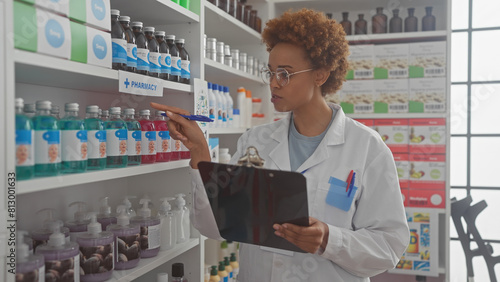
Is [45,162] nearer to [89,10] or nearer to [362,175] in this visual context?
[89,10]

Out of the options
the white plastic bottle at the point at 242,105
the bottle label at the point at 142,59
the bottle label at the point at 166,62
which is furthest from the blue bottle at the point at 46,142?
the white plastic bottle at the point at 242,105

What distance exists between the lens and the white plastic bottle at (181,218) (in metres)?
2.17

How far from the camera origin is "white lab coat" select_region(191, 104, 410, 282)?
1622mm

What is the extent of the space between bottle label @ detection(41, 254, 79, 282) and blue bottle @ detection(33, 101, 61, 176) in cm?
29

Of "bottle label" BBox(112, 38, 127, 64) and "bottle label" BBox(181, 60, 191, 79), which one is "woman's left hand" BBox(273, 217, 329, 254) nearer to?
"bottle label" BBox(112, 38, 127, 64)

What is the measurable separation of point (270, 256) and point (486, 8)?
147 inches

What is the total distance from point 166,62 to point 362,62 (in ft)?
6.54

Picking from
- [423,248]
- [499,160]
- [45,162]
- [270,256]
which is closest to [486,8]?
[499,160]

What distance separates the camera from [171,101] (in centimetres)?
222

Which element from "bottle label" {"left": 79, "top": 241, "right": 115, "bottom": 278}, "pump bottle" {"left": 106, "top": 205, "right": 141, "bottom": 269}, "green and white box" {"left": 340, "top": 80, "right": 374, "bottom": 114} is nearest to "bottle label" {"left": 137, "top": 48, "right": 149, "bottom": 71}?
"pump bottle" {"left": 106, "top": 205, "right": 141, "bottom": 269}

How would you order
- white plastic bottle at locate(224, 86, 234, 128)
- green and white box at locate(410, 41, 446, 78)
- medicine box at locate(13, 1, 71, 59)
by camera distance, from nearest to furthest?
medicine box at locate(13, 1, 71, 59), white plastic bottle at locate(224, 86, 234, 128), green and white box at locate(410, 41, 446, 78)

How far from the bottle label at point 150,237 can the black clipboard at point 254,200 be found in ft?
1.41

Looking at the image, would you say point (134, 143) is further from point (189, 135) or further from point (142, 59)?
point (142, 59)

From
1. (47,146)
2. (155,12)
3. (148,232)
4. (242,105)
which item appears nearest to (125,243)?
(148,232)
